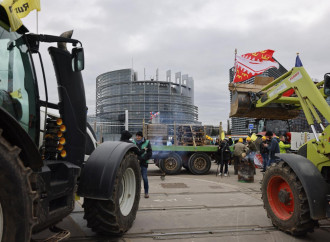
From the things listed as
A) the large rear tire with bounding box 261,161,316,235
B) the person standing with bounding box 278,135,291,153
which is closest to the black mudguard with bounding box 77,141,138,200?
the large rear tire with bounding box 261,161,316,235

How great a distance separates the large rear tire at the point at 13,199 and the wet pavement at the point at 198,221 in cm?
214

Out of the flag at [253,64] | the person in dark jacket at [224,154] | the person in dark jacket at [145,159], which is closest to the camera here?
the person in dark jacket at [145,159]

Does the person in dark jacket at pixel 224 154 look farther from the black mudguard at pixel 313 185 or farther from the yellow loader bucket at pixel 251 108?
the black mudguard at pixel 313 185

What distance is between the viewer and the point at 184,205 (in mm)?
6457

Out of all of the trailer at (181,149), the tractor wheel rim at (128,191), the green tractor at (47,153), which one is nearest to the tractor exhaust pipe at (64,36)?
the green tractor at (47,153)

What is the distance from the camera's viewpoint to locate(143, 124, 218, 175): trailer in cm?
1252

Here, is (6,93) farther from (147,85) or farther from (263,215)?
(147,85)

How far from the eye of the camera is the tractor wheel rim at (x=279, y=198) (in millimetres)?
4492

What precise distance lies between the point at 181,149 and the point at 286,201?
8319mm

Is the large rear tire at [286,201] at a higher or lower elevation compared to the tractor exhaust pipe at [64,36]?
lower

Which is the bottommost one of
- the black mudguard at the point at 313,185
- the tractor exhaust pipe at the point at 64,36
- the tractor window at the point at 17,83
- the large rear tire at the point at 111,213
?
the large rear tire at the point at 111,213

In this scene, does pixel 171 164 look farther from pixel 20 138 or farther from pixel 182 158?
pixel 20 138

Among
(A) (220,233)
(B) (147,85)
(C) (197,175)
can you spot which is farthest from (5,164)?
(B) (147,85)

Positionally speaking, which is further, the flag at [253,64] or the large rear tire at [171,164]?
the large rear tire at [171,164]
